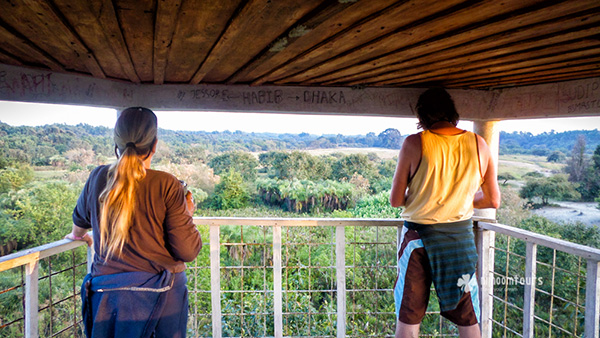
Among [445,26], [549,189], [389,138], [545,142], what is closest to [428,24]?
[445,26]

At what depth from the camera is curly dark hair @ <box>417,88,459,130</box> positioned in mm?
1922

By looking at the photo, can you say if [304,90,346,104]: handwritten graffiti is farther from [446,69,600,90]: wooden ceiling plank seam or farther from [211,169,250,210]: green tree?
[211,169,250,210]: green tree

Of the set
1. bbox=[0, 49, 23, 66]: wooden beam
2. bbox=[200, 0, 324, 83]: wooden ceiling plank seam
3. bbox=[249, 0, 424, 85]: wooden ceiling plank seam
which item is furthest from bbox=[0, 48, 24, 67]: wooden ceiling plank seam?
bbox=[249, 0, 424, 85]: wooden ceiling plank seam

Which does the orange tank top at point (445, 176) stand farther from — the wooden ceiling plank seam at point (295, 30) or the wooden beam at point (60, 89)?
the wooden beam at point (60, 89)

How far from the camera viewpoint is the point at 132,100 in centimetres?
299

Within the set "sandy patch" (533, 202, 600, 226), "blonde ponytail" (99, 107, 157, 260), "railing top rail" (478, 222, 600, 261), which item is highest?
"blonde ponytail" (99, 107, 157, 260)

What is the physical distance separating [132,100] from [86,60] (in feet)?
2.23

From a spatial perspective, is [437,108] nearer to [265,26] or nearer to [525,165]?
[265,26]

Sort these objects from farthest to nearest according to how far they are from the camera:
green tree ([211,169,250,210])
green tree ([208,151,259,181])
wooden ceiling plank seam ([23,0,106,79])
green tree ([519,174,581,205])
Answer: green tree ([208,151,259,181]) → green tree ([211,169,250,210]) → green tree ([519,174,581,205]) → wooden ceiling plank seam ([23,0,106,79])

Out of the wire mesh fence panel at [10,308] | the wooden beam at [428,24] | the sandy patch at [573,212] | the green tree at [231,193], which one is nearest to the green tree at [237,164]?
the green tree at [231,193]

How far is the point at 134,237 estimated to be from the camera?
1.39 meters

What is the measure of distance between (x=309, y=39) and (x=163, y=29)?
0.76m

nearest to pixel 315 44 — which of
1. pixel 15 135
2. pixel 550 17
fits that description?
pixel 550 17

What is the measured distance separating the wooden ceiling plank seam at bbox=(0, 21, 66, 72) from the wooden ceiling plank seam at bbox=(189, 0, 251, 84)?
953 millimetres
